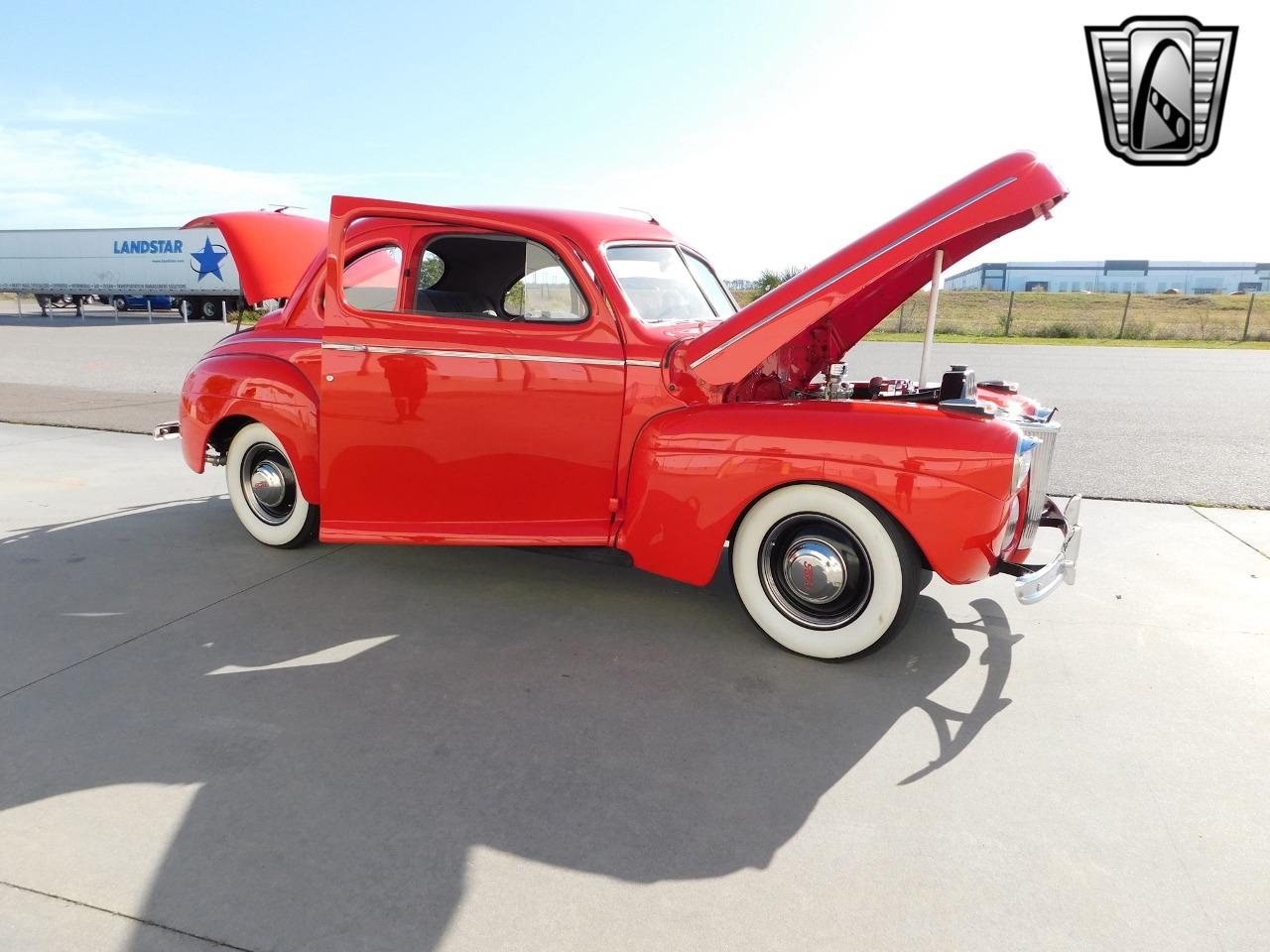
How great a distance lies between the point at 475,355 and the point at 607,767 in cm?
203

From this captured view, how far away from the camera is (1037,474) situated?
353 centimetres

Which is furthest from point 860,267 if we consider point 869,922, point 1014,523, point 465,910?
point 465,910

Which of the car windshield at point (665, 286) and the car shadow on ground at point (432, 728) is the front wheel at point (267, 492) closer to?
the car shadow on ground at point (432, 728)

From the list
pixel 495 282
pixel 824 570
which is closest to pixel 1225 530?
pixel 824 570

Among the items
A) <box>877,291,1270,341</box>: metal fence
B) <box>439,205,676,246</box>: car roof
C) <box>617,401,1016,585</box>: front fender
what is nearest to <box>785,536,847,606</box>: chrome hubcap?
<box>617,401,1016,585</box>: front fender

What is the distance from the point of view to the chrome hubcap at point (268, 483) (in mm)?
4719

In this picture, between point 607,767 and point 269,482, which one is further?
point 269,482

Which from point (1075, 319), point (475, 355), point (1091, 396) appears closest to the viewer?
point (475, 355)

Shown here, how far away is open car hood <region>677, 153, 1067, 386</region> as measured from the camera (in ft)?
9.98

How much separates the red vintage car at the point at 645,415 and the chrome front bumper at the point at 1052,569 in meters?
0.02

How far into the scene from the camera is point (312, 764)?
8.57ft

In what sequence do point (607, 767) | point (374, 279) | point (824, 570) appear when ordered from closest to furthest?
point (607, 767)
point (824, 570)
point (374, 279)

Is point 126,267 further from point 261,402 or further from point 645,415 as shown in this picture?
point 645,415

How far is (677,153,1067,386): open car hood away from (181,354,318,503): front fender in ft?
7.09
